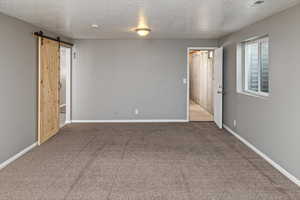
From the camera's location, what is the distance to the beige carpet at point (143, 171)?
3035 mm

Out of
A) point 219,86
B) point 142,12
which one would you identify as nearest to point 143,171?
point 142,12

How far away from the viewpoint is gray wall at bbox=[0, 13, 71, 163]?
393 cm

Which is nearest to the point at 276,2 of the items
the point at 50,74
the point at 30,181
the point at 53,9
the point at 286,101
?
the point at 286,101

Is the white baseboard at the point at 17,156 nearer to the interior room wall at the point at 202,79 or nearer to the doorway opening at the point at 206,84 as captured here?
the doorway opening at the point at 206,84

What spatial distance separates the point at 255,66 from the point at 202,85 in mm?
5497

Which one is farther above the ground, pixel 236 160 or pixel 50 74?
pixel 50 74

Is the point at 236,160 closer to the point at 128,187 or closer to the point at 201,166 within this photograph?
the point at 201,166

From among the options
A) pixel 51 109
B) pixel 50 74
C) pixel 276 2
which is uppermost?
pixel 276 2

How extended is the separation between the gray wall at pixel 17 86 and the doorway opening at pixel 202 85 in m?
4.53

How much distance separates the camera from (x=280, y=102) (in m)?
3.78

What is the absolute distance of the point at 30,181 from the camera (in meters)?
3.37

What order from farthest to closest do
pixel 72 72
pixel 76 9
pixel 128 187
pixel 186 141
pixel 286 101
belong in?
1. pixel 72 72
2. pixel 186 141
3. pixel 76 9
4. pixel 286 101
5. pixel 128 187

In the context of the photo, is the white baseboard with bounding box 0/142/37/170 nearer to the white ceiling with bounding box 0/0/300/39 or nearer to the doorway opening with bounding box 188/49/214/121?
the white ceiling with bounding box 0/0/300/39

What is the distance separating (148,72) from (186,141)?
2766 mm
